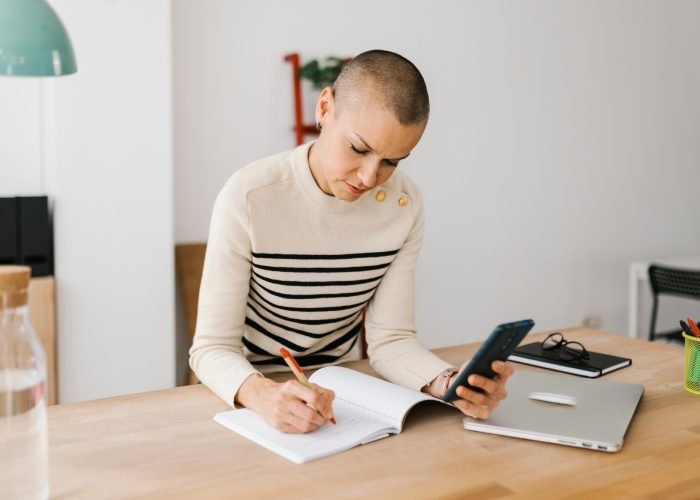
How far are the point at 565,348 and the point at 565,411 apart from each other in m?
0.40

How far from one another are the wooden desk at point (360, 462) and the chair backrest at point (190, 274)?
5.64ft

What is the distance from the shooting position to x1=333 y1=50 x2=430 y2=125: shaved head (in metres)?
1.37

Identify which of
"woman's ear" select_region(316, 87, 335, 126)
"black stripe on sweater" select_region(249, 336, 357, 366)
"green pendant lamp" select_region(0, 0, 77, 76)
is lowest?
"black stripe on sweater" select_region(249, 336, 357, 366)

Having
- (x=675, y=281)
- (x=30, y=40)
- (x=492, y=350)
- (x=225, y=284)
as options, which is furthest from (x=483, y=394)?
(x=675, y=281)

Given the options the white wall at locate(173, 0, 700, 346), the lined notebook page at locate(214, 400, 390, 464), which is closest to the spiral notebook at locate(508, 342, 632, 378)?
the lined notebook page at locate(214, 400, 390, 464)

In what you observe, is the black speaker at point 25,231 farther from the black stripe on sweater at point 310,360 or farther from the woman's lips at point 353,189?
the woman's lips at point 353,189

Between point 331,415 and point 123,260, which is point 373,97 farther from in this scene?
point 123,260

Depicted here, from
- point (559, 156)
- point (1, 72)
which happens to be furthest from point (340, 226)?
point (559, 156)

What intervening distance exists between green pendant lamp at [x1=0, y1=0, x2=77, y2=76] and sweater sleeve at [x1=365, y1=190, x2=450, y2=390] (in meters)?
0.81

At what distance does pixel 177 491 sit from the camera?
1.00m

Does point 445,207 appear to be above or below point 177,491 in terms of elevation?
above

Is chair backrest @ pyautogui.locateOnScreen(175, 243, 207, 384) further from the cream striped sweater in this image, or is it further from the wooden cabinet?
the cream striped sweater

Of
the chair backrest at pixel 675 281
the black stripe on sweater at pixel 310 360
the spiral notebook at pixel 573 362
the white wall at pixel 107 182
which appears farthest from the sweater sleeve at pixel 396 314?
the chair backrest at pixel 675 281

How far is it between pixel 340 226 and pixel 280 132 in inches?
71.5
